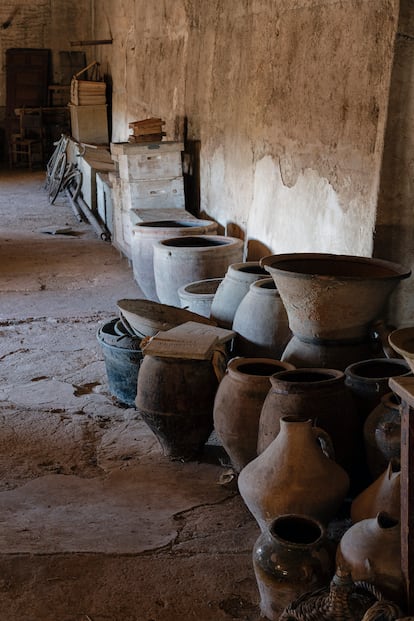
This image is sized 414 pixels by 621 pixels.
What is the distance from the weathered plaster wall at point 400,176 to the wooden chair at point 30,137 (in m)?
14.3

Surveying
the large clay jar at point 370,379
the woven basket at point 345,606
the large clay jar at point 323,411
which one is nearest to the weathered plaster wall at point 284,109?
the large clay jar at point 370,379

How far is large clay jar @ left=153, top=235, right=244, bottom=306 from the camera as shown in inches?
237

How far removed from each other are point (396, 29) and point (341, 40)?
68 cm

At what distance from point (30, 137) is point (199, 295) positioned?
13597mm

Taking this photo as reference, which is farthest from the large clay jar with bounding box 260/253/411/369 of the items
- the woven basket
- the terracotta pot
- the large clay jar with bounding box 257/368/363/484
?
the woven basket

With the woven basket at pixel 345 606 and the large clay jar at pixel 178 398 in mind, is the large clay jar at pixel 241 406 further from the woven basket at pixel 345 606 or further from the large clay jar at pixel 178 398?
the woven basket at pixel 345 606

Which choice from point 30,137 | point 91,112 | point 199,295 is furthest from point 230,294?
point 30,137

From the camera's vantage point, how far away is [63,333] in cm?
645

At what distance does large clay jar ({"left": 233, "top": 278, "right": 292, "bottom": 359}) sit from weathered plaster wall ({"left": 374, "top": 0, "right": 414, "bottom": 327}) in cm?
63

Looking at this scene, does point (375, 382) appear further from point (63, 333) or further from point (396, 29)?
point (63, 333)

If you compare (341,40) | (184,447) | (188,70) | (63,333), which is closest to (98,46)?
(188,70)

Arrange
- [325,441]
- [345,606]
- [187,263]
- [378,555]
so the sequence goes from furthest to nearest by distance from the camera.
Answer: [187,263] → [325,441] → [378,555] → [345,606]

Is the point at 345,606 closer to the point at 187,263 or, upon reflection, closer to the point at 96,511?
the point at 96,511

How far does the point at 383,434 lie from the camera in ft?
10.9
